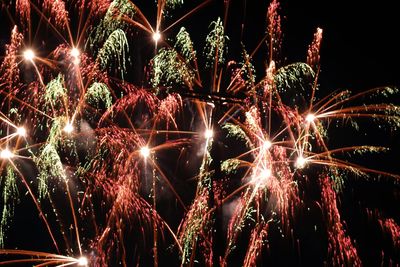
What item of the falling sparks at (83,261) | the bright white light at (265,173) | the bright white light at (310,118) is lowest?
the falling sparks at (83,261)

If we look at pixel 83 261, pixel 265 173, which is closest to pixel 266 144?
pixel 265 173

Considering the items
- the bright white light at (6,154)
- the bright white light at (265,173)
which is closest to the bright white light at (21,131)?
the bright white light at (6,154)

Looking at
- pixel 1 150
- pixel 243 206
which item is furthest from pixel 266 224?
pixel 1 150

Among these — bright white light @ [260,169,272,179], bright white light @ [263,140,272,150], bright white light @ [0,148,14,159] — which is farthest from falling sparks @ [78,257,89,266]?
bright white light @ [263,140,272,150]

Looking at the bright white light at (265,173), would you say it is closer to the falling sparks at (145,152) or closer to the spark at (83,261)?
the falling sparks at (145,152)

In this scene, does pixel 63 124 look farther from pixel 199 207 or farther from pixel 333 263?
pixel 333 263

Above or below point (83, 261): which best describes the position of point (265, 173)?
above

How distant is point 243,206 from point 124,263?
3.28 metres

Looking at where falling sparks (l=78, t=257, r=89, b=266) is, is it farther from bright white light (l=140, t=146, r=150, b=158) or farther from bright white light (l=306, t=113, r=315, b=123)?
bright white light (l=306, t=113, r=315, b=123)

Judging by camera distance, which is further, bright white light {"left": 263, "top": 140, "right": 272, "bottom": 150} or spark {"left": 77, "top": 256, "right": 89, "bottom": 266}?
spark {"left": 77, "top": 256, "right": 89, "bottom": 266}

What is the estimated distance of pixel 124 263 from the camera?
11633 millimetres

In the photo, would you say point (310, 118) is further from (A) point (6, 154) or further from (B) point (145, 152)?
(A) point (6, 154)

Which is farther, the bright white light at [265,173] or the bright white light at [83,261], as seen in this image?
the bright white light at [83,261]

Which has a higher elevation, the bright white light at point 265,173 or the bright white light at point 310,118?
the bright white light at point 310,118
